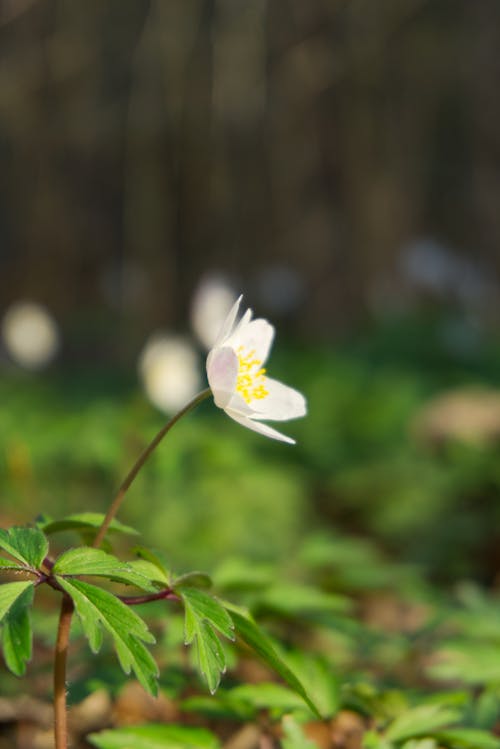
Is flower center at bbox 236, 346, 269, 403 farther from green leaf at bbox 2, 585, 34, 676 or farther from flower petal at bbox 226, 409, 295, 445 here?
green leaf at bbox 2, 585, 34, 676

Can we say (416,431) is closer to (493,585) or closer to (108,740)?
(493,585)

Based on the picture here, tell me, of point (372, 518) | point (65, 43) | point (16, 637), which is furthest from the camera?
point (65, 43)

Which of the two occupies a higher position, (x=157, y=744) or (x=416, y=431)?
(x=157, y=744)

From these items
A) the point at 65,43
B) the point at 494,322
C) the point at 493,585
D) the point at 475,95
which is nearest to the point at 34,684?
the point at 493,585

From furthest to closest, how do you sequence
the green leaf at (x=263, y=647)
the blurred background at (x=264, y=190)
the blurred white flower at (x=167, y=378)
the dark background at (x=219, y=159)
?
the dark background at (x=219, y=159)
the blurred background at (x=264, y=190)
the blurred white flower at (x=167, y=378)
the green leaf at (x=263, y=647)

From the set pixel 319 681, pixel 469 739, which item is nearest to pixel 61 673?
pixel 319 681

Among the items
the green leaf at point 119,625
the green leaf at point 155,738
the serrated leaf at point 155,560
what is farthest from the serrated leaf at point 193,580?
the green leaf at point 155,738

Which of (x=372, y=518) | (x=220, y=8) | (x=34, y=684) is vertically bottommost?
(x=372, y=518)

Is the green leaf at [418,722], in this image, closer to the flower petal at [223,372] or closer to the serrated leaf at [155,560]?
the serrated leaf at [155,560]
